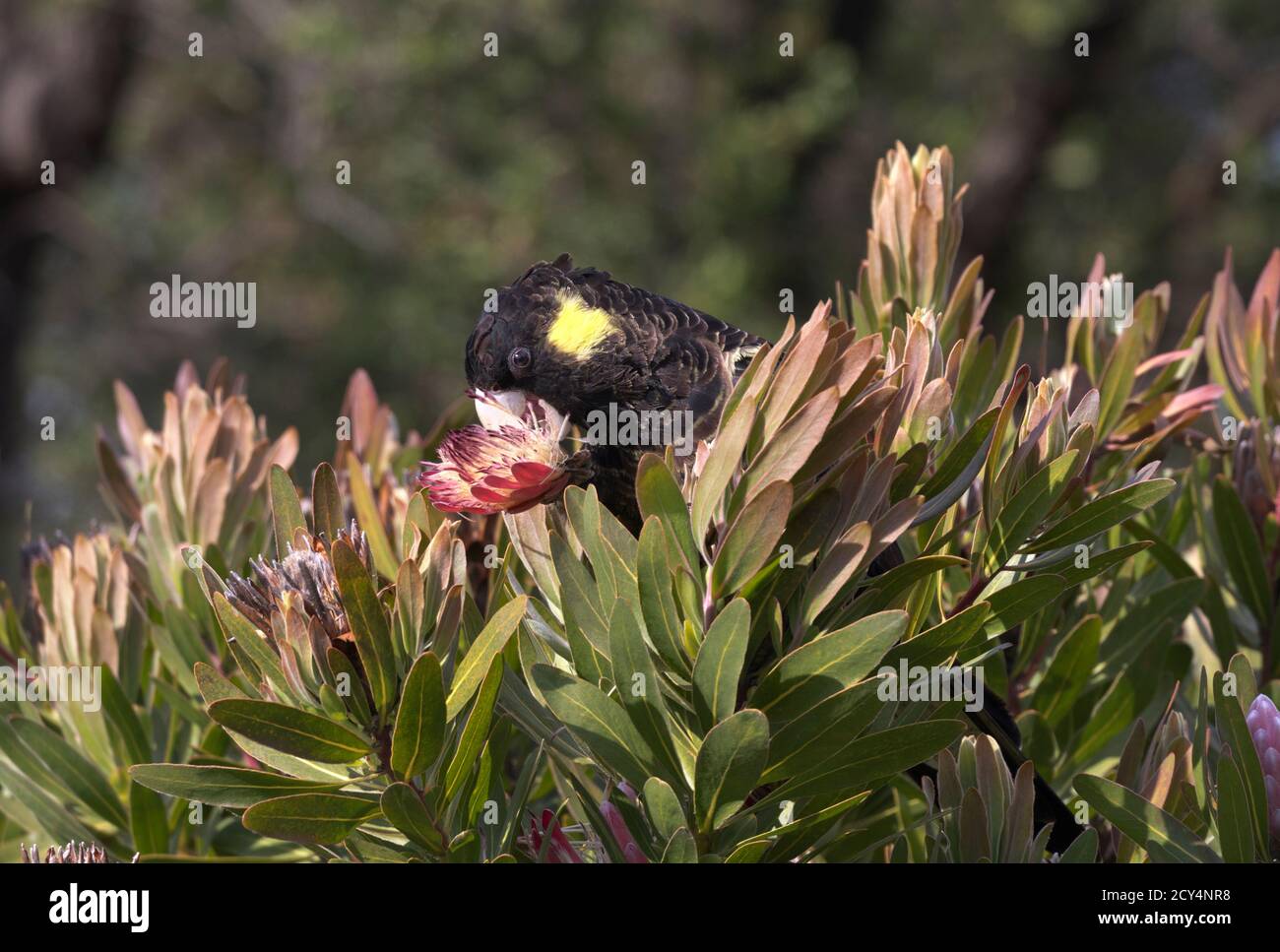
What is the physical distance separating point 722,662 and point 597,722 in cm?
10

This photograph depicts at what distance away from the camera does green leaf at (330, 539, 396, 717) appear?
0.76 m

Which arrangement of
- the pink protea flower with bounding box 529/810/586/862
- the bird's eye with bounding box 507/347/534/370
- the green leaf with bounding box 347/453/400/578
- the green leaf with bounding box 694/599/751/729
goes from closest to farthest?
the green leaf with bounding box 694/599/751/729 < the pink protea flower with bounding box 529/810/586/862 < the green leaf with bounding box 347/453/400/578 < the bird's eye with bounding box 507/347/534/370

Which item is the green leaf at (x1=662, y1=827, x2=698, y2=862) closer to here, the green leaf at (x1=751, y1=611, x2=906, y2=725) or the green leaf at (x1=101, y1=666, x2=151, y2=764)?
the green leaf at (x1=751, y1=611, x2=906, y2=725)

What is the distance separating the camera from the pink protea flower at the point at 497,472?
871 millimetres

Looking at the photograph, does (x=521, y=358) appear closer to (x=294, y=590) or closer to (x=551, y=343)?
(x=551, y=343)

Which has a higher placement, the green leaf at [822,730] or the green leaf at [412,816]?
the green leaf at [822,730]

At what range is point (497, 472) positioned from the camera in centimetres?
88

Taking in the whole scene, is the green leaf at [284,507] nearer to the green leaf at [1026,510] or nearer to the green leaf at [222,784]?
the green leaf at [222,784]

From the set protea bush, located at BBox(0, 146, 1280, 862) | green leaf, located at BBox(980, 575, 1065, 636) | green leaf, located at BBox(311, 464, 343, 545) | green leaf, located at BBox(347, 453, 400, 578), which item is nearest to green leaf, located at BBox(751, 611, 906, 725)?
protea bush, located at BBox(0, 146, 1280, 862)

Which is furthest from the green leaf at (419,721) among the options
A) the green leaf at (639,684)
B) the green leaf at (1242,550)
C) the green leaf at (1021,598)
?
the green leaf at (1242,550)

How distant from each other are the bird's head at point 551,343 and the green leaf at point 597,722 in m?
0.56

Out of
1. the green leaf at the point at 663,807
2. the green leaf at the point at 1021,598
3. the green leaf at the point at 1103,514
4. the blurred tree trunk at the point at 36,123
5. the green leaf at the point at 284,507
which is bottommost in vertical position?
the green leaf at the point at 663,807

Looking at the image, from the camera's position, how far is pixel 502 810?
885mm

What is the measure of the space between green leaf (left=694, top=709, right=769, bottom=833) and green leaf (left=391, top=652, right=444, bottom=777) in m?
0.16
